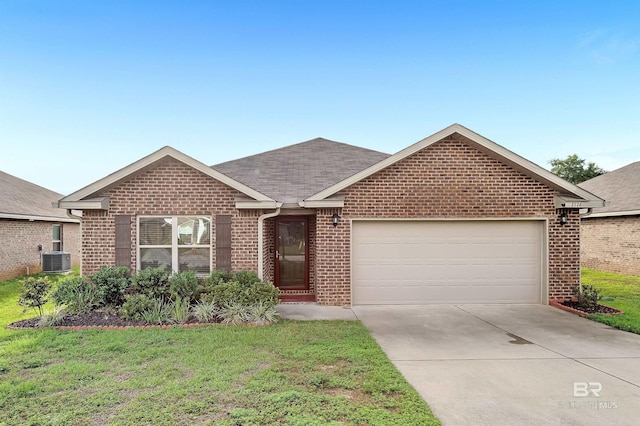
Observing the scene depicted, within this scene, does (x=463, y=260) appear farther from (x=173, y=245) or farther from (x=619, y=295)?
(x=173, y=245)

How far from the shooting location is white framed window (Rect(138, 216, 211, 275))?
8578 millimetres

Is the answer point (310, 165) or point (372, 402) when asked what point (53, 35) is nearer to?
point (310, 165)

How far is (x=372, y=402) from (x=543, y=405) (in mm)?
1944

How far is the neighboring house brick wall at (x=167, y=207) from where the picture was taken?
332 inches

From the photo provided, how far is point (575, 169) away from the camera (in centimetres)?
3681

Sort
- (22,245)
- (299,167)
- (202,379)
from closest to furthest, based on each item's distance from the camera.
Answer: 1. (202,379)
2. (299,167)
3. (22,245)

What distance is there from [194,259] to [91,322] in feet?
8.16

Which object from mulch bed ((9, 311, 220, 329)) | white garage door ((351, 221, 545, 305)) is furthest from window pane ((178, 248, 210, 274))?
white garage door ((351, 221, 545, 305))

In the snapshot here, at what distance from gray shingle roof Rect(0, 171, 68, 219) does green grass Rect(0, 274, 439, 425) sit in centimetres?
975

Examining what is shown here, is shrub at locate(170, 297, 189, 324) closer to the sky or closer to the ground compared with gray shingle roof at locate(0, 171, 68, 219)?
closer to the ground

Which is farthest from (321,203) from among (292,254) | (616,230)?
(616,230)

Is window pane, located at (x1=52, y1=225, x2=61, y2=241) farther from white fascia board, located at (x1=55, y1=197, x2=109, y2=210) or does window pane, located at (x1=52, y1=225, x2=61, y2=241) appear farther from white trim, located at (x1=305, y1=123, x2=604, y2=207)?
white trim, located at (x1=305, y1=123, x2=604, y2=207)

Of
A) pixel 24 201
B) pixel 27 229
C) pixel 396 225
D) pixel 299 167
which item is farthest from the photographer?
pixel 24 201

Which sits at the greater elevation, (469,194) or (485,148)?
(485,148)
